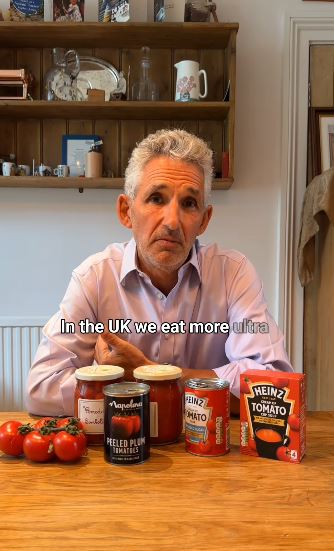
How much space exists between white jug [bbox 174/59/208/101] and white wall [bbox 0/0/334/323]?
319 mm

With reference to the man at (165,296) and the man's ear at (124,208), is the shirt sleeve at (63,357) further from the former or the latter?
the man's ear at (124,208)

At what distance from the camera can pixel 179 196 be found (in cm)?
140

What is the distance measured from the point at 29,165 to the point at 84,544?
7.48ft

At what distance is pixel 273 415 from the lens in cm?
96

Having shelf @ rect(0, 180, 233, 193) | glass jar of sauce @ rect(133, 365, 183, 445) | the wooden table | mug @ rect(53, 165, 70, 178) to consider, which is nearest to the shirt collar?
glass jar of sauce @ rect(133, 365, 183, 445)

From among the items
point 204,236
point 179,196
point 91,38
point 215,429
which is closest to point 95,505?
point 215,429

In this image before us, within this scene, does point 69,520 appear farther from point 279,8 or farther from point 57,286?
point 279,8

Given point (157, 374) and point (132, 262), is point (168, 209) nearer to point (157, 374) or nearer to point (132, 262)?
point (132, 262)

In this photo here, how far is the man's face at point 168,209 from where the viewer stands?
4.58ft

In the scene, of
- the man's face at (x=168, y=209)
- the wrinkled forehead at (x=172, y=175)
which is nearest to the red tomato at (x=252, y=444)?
the man's face at (x=168, y=209)

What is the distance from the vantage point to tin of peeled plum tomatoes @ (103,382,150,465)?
912mm

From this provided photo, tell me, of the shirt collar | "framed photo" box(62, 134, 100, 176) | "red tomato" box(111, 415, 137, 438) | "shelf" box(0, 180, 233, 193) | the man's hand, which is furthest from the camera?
"framed photo" box(62, 134, 100, 176)

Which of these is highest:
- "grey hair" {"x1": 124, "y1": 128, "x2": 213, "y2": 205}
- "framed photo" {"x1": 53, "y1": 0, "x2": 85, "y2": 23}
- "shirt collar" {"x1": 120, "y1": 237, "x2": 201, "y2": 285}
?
"framed photo" {"x1": 53, "y1": 0, "x2": 85, "y2": 23}

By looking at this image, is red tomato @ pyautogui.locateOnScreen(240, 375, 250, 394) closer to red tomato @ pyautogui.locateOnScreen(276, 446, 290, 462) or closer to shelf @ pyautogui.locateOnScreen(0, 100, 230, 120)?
red tomato @ pyautogui.locateOnScreen(276, 446, 290, 462)
